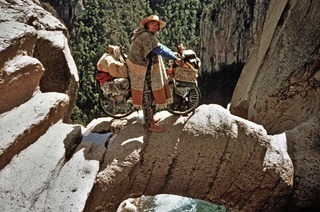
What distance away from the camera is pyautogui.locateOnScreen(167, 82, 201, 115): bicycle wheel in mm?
8805

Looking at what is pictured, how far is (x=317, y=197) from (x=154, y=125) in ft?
10.2

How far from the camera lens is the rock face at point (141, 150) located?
757 cm

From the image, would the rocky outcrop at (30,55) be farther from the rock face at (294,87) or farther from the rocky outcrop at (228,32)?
the rocky outcrop at (228,32)

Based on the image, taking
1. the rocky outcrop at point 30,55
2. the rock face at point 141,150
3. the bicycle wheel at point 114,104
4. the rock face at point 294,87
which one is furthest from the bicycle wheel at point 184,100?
the rocky outcrop at point 30,55

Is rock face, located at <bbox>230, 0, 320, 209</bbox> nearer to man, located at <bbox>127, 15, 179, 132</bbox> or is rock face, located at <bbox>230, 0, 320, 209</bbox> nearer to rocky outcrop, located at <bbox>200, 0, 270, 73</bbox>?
man, located at <bbox>127, 15, 179, 132</bbox>

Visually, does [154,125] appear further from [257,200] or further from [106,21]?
[106,21]

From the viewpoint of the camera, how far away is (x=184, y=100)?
888 cm

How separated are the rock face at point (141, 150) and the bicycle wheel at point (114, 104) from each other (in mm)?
204

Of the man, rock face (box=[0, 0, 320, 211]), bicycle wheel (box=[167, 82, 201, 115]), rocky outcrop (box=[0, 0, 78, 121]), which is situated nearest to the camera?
rock face (box=[0, 0, 320, 211])

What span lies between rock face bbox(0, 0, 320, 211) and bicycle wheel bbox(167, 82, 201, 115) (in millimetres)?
168

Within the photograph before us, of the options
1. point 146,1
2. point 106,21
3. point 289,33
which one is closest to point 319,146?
point 289,33

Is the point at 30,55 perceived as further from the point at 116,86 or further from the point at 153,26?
the point at 153,26

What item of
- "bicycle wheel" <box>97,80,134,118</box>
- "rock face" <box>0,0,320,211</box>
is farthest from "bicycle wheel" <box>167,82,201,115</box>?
"bicycle wheel" <box>97,80,134,118</box>

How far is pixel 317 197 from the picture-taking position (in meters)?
8.66
